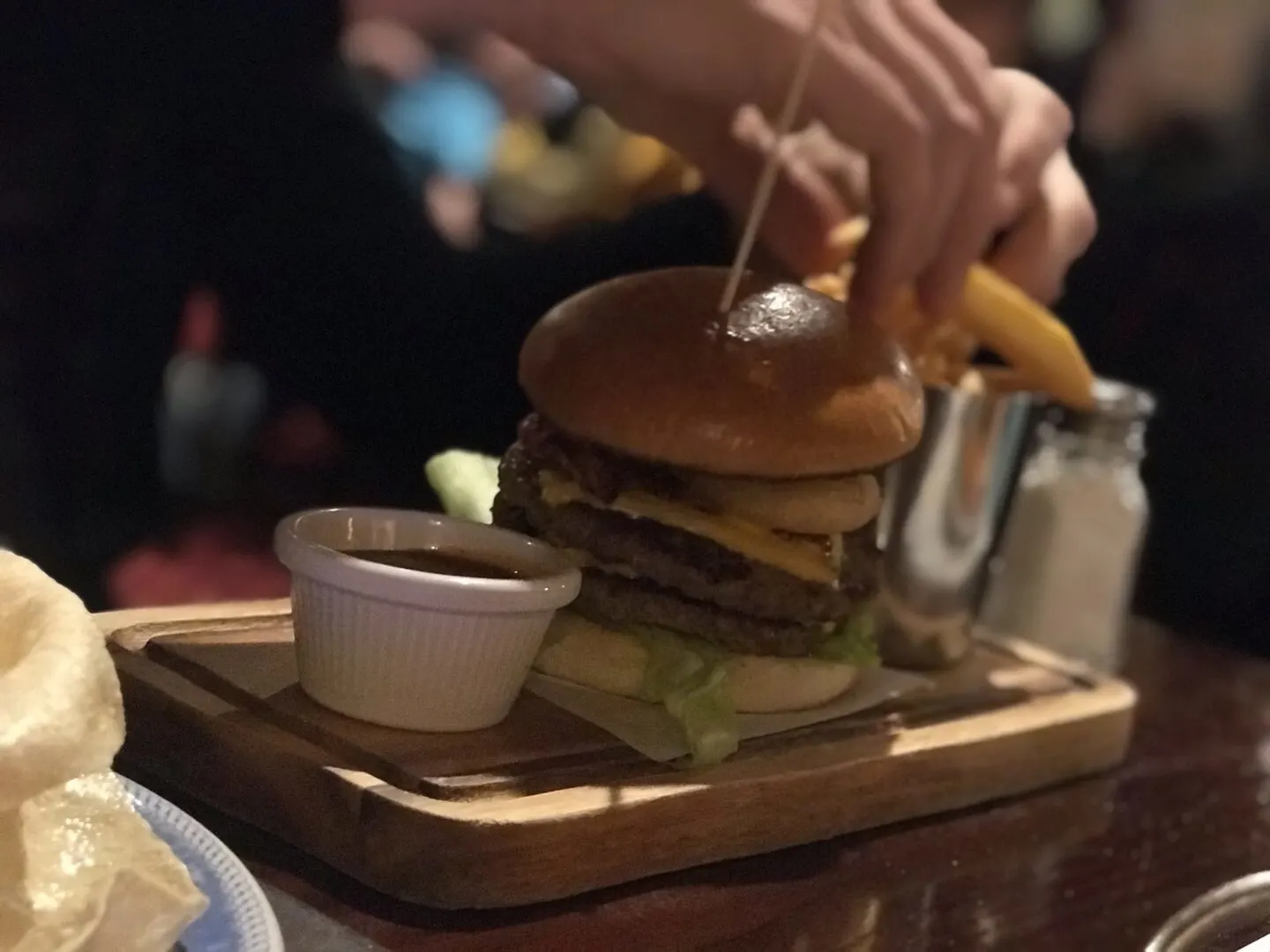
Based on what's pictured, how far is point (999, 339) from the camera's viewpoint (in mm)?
1377

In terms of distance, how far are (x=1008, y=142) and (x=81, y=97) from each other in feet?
3.44

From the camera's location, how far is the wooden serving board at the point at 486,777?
0.79m

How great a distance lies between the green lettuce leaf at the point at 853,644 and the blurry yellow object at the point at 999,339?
1.04ft

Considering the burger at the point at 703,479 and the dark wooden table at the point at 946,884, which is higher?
the burger at the point at 703,479

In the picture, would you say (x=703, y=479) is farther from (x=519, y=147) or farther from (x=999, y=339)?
(x=519, y=147)

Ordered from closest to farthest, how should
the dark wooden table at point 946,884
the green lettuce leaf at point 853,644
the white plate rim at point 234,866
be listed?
the white plate rim at point 234,866 → the dark wooden table at point 946,884 → the green lettuce leaf at point 853,644

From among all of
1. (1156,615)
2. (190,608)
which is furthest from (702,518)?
(1156,615)

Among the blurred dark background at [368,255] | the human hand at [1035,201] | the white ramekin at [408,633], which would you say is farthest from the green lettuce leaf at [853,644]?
the blurred dark background at [368,255]

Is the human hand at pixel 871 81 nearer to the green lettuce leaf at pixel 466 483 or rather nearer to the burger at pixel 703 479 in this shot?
the burger at pixel 703 479

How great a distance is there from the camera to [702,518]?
1.05m

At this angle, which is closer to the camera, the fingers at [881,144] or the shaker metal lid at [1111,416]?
the fingers at [881,144]

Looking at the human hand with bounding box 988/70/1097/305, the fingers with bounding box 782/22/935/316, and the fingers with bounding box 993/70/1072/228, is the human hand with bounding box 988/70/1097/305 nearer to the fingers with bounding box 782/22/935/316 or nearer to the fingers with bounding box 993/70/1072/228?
the fingers with bounding box 993/70/1072/228

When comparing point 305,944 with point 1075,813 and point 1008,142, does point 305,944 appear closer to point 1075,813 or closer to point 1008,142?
point 1075,813

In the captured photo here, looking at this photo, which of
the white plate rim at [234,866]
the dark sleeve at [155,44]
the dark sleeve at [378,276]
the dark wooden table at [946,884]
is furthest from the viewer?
the dark sleeve at [378,276]
